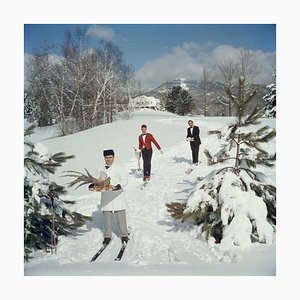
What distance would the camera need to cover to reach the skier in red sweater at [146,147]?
492 cm

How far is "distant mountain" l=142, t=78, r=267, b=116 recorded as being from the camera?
487 centimetres

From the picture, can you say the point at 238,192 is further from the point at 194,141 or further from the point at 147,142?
the point at 147,142

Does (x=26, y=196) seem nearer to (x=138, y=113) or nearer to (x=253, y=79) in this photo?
(x=138, y=113)

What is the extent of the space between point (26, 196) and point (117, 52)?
80.9 inches

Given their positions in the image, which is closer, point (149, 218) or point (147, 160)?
point (149, 218)

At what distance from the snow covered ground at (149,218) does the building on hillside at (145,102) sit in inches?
3.3

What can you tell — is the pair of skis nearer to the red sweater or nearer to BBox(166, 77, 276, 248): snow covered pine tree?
BBox(166, 77, 276, 248): snow covered pine tree

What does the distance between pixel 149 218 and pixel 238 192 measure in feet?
3.71

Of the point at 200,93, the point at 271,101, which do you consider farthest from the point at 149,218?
the point at 271,101

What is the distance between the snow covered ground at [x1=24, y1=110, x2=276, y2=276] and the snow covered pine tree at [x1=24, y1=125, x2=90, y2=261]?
97 mm

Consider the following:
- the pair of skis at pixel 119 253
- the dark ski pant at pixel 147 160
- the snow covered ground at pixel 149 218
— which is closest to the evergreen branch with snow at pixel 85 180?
the snow covered ground at pixel 149 218

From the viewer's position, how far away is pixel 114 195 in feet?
15.4
